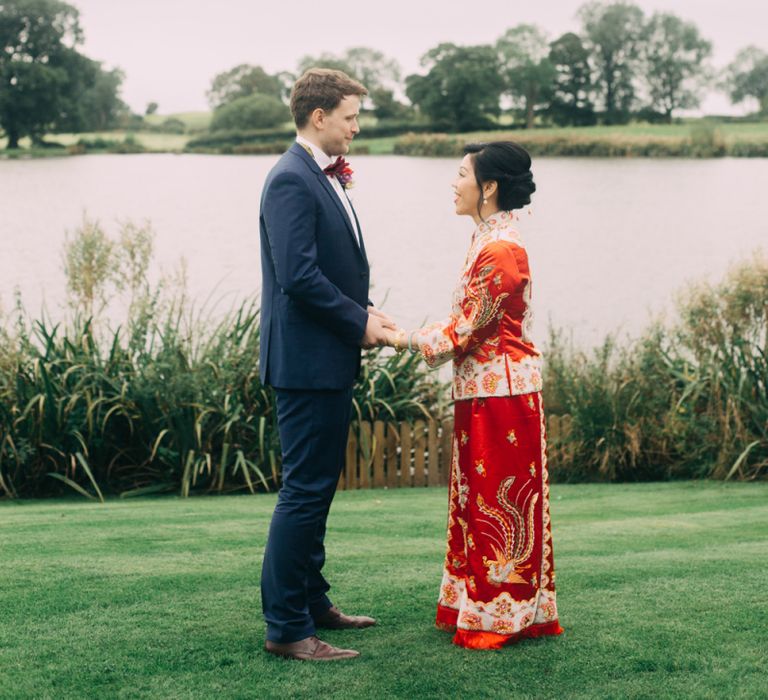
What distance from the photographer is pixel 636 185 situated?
89.1 feet

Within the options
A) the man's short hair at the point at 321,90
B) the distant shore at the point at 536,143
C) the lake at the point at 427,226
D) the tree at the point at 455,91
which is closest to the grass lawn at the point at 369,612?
the man's short hair at the point at 321,90

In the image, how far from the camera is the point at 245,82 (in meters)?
29.6

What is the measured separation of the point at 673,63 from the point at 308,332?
4203 centimetres

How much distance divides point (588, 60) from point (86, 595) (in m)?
40.7

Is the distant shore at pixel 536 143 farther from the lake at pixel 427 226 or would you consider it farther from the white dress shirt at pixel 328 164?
the white dress shirt at pixel 328 164

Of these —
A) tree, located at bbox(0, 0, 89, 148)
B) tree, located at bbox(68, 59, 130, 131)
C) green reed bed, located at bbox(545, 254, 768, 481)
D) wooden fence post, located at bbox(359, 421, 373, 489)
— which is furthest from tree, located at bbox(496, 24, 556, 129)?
wooden fence post, located at bbox(359, 421, 373, 489)

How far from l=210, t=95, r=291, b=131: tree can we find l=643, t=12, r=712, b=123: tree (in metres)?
16.1

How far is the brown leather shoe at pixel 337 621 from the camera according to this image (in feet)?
13.2

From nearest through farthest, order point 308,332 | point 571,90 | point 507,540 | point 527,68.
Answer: point 308,332
point 507,540
point 571,90
point 527,68

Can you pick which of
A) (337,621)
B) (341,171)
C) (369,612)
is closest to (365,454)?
(369,612)

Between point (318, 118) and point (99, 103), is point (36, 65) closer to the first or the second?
point (99, 103)

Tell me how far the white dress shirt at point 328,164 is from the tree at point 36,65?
2874cm

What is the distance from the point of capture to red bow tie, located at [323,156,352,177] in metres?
3.72

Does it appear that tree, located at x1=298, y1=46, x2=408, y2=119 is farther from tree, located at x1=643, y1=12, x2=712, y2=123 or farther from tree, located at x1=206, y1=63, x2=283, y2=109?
tree, located at x1=643, y1=12, x2=712, y2=123
